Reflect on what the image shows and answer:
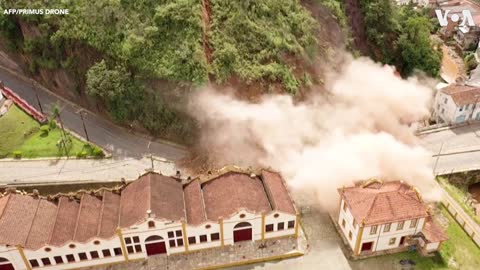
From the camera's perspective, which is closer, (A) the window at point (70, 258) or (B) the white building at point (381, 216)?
(A) the window at point (70, 258)

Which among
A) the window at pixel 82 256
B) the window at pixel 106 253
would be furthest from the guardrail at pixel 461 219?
the window at pixel 82 256

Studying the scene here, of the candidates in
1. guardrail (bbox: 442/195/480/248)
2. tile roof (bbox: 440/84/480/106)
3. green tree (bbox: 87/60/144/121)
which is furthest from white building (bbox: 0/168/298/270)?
tile roof (bbox: 440/84/480/106)

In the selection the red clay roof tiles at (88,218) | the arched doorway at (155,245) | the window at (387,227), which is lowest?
the arched doorway at (155,245)

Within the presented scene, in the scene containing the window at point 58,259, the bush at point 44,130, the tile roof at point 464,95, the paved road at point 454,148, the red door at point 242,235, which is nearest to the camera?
the window at point 58,259

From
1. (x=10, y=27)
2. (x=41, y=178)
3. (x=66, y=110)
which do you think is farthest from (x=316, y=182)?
(x=10, y=27)

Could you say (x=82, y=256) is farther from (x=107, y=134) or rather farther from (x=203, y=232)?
(x=107, y=134)

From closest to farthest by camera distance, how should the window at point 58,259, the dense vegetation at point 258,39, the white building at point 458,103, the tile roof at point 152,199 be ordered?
the window at point 58,259
the tile roof at point 152,199
the dense vegetation at point 258,39
the white building at point 458,103

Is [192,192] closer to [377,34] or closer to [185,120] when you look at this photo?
[185,120]

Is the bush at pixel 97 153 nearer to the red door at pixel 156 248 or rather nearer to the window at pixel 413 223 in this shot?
the red door at pixel 156 248
